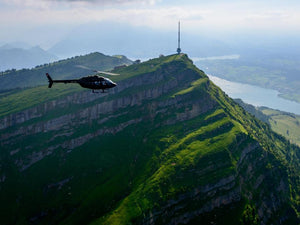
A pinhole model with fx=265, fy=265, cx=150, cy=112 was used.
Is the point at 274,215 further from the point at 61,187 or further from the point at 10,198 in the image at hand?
the point at 10,198

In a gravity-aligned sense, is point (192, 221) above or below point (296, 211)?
above

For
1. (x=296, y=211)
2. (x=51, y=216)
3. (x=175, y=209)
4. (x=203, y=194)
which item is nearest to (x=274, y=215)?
(x=296, y=211)

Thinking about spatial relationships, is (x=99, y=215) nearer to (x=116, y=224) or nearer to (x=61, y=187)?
(x=116, y=224)

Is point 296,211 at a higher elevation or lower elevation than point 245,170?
lower

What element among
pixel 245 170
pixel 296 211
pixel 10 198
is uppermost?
pixel 245 170

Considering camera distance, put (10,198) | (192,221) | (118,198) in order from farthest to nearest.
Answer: (10,198)
(118,198)
(192,221)

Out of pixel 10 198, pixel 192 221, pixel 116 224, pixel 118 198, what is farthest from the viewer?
pixel 10 198

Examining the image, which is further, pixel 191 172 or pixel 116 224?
pixel 191 172

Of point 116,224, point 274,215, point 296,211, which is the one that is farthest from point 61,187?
point 296,211

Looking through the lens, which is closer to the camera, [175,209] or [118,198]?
[175,209]
